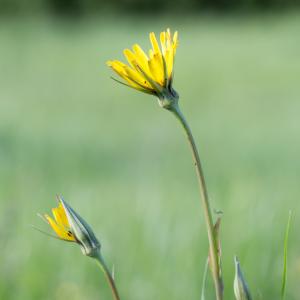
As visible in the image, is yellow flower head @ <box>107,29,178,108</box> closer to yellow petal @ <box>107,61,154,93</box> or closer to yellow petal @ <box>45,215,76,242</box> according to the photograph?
yellow petal @ <box>107,61,154,93</box>

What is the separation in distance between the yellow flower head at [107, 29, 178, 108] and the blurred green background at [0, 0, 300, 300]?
18 cm

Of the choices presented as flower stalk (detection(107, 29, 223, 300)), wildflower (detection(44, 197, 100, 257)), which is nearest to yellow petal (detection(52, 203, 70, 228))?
wildflower (detection(44, 197, 100, 257))

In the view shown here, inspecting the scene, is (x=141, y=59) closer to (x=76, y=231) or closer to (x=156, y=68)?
(x=156, y=68)

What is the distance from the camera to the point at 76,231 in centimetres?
69

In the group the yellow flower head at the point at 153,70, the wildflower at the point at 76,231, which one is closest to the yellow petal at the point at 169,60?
the yellow flower head at the point at 153,70

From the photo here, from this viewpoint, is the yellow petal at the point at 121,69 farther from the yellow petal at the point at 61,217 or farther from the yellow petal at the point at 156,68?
Answer: the yellow petal at the point at 61,217

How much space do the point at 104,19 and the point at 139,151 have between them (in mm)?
14120

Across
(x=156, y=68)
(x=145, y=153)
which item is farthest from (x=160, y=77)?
(x=145, y=153)

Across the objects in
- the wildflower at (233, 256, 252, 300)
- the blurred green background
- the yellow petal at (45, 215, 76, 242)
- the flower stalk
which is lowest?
the blurred green background

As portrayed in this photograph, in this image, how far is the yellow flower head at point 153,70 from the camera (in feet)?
2.19

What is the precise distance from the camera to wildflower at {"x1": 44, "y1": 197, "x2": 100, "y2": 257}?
69 cm

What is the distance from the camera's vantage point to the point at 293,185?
3.67 meters

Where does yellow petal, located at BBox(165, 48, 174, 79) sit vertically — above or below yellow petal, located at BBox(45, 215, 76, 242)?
above

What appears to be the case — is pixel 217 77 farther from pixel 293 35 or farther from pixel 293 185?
pixel 293 185
